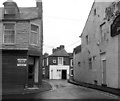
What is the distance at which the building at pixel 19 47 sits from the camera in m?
23.0

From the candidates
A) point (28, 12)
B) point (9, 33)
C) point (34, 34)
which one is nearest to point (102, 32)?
point (34, 34)

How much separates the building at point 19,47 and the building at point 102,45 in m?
6.68

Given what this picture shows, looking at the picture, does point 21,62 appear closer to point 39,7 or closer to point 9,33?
point 9,33

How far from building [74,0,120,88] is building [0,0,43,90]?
21.9 ft

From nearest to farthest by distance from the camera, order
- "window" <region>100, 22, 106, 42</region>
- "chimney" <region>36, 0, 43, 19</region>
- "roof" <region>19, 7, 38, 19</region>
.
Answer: "roof" <region>19, 7, 38, 19</region> < "chimney" <region>36, 0, 43, 19</region> < "window" <region>100, 22, 106, 42</region>

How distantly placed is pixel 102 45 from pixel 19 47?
29.4ft

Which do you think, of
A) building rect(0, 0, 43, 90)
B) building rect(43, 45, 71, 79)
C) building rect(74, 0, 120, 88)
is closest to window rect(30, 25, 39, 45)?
building rect(0, 0, 43, 90)

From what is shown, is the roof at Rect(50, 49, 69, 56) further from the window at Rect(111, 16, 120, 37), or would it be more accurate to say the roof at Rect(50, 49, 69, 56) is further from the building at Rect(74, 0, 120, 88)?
the window at Rect(111, 16, 120, 37)

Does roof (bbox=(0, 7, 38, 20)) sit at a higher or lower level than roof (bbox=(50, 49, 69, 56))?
higher

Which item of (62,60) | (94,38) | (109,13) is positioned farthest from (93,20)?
(62,60)

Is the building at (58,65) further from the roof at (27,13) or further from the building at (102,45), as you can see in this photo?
the roof at (27,13)

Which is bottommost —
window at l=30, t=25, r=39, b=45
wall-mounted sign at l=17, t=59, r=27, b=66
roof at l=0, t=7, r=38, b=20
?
wall-mounted sign at l=17, t=59, r=27, b=66

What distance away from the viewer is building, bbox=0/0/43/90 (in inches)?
907

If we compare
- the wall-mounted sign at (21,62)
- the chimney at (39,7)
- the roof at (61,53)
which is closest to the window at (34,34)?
the chimney at (39,7)
